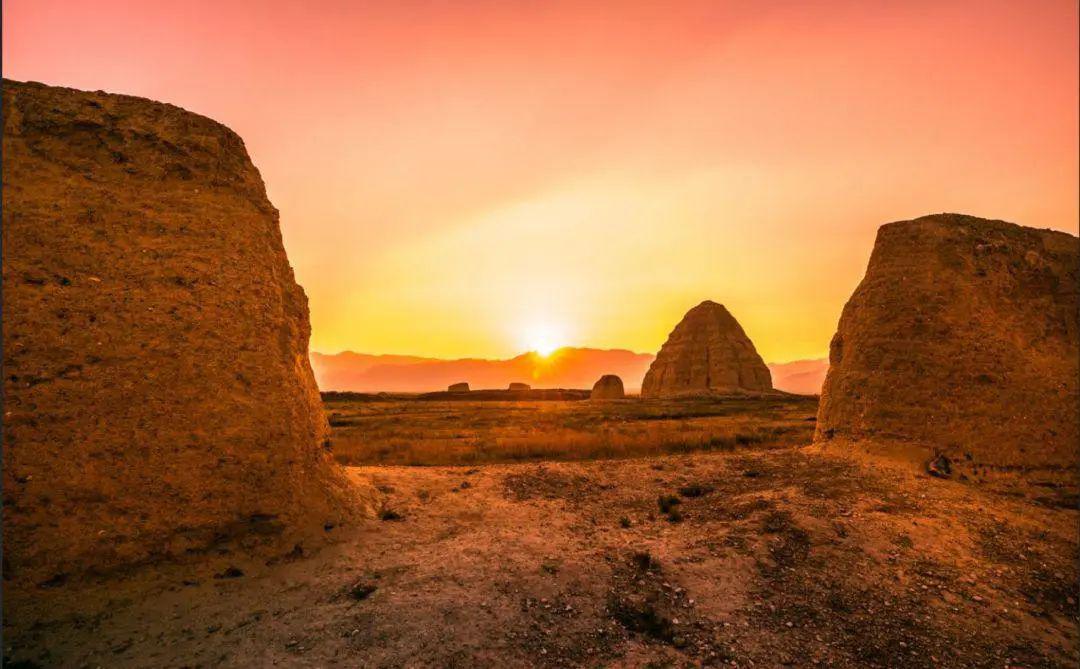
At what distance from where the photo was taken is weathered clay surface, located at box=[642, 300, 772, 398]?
6094 cm

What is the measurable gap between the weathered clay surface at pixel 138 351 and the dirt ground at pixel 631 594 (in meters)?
0.72

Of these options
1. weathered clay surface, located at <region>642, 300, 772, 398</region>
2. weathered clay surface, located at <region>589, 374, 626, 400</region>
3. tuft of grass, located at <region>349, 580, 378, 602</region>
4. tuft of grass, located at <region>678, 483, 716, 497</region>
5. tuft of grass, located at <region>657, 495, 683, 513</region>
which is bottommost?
tuft of grass, located at <region>349, 580, 378, 602</region>

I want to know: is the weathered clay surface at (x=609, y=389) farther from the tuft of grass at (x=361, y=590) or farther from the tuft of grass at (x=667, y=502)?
the tuft of grass at (x=361, y=590)

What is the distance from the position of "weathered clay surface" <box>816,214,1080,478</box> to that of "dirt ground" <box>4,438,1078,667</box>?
4.47ft

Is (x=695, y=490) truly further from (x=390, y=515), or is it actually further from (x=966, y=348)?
(x=966, y=348)

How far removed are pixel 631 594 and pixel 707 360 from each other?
60.4m

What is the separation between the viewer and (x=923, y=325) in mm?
10695

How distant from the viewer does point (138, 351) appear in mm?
6445

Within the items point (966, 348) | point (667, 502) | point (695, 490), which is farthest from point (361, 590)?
point (966, 348)

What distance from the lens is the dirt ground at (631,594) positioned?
16.4 ft

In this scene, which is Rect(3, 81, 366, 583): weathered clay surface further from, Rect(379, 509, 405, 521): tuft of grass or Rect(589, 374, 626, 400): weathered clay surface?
Rect(589, 374, 626, 400): weathered clay surface

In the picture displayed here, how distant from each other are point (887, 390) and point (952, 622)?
635cm

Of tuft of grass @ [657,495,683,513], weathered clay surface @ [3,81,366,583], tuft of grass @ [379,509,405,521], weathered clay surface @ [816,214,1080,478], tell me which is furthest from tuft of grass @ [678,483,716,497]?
weathered clay surface @ [3,81,366,583]

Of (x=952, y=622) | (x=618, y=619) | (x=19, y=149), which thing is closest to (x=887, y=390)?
(x=952, y=622)
